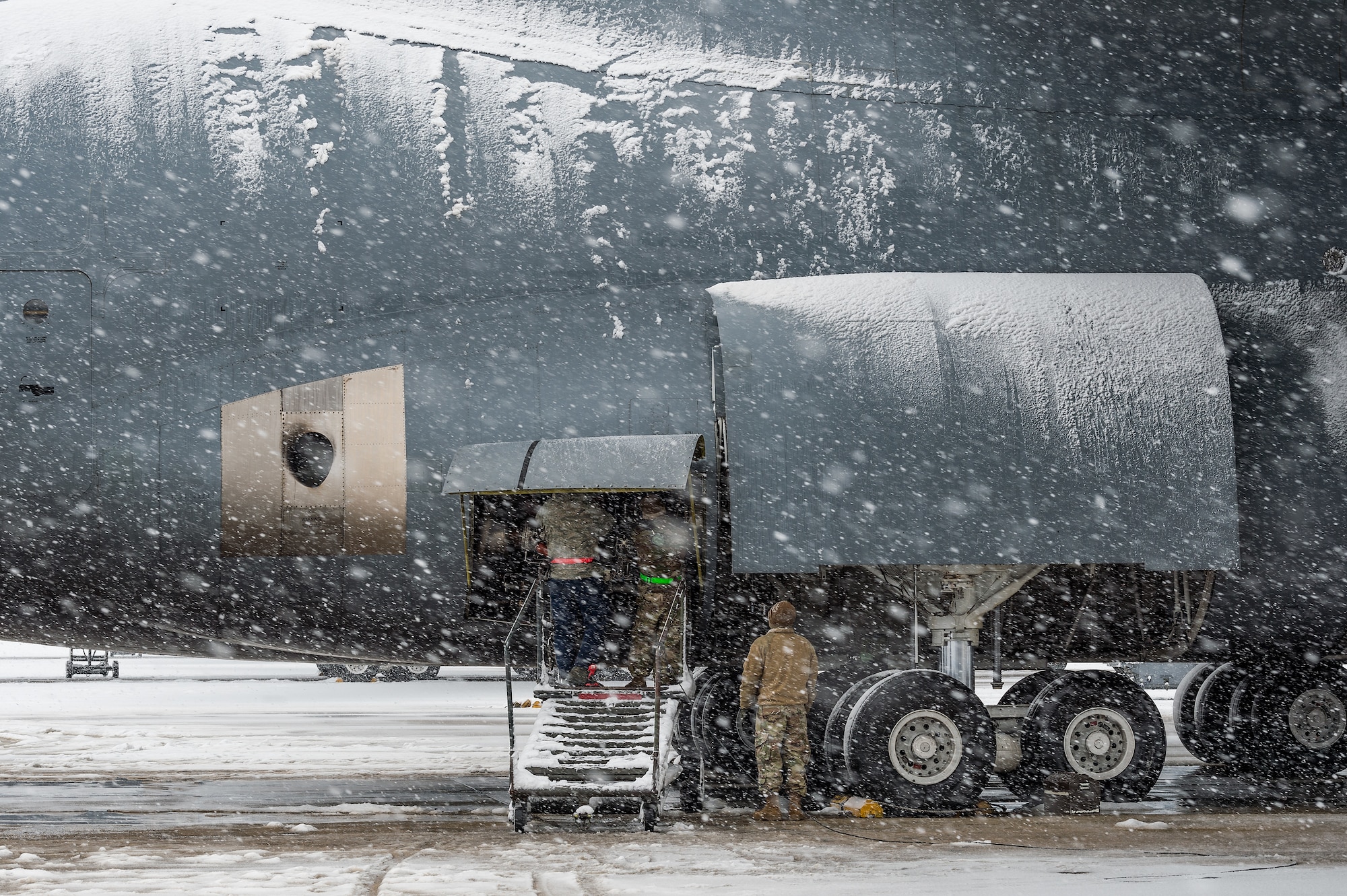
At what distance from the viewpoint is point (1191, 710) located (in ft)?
48.2

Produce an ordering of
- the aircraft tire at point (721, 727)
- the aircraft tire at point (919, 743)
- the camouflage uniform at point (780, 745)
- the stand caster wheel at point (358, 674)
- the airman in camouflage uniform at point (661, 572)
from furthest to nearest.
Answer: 1. the stand caster wheel at point (358, 674)
2. the aircraft tire at point (721, 727)
3. the airman in camouflage uniform at point (661, 572)
4. the camouflage uniform at point (780, 745)
5. the aircraft tire at point (919, 743)

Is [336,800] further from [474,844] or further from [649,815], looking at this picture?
[649,815]

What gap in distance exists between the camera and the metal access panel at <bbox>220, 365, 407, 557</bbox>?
10430 mm

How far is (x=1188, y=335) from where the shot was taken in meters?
10.5

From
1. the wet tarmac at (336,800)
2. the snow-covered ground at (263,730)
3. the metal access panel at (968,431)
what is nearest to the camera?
the metal access panel at (968,431)

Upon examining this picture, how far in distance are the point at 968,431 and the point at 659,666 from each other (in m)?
3.07

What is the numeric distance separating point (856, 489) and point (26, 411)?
21.8 feet

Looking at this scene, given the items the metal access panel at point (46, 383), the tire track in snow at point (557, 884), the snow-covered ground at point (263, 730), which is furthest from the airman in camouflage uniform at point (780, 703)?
the metal access panel at point (46, 383)

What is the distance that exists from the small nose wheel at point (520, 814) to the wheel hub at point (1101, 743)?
4.65 metres

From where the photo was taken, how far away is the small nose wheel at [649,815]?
371 inches

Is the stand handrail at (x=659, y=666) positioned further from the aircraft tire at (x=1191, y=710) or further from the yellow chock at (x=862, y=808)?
the aircraft tire at (x=1191, y=710)

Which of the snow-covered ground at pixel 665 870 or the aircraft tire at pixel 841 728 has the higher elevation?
the aircraft tire at pixel 841 728

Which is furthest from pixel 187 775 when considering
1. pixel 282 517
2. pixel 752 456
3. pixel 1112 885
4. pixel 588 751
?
pixel 1112 885

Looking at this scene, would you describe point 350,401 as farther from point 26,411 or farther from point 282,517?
point 26,411
